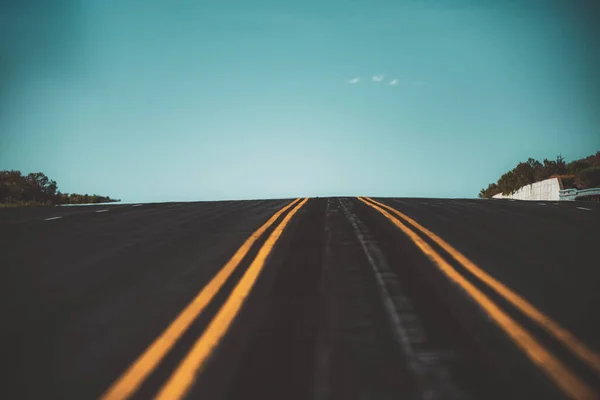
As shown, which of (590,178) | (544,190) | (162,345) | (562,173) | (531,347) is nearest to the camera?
(531,347)

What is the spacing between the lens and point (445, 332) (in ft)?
14.9

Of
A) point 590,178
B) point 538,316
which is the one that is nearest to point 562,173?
point 590,178

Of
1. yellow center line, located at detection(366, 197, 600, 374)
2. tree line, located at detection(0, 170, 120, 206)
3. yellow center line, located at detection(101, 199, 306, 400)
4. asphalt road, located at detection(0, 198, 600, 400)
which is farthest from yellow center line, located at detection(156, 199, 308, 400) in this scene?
tree line, located at detection(0, 170, 120, 206)

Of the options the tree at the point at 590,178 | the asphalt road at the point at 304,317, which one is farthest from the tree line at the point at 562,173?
the asphalt road at the point at 304,317

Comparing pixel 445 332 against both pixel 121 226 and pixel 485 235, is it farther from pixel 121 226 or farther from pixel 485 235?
pixel 121 226

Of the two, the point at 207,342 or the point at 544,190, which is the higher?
the point at 544,190

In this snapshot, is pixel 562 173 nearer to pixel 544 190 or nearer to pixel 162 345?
pixel 544 190

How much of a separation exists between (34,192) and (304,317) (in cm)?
7318

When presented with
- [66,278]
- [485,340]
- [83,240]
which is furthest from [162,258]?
[485,340]

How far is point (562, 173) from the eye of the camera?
6725 cm

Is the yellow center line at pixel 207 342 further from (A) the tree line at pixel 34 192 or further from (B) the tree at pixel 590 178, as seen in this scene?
(B) the tree at pixel 590 178

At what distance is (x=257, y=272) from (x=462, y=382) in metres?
3.69

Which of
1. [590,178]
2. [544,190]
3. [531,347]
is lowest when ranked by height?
[531,347]

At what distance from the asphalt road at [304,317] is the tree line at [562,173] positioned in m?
46.1
